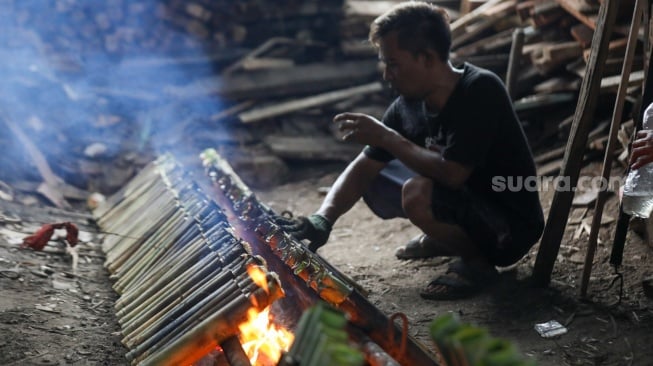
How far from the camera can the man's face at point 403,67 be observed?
12.1 ft

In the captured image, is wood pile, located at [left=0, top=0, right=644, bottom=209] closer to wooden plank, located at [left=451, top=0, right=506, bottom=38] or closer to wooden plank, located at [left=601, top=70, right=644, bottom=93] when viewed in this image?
wooden plank, located at [left=451, top=0, right=506, bottom=38]

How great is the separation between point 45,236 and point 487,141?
2694 mm

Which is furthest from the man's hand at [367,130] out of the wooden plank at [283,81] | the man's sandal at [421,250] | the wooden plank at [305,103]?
the wooden plank at [283,81]

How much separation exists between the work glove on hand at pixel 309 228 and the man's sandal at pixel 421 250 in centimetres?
84

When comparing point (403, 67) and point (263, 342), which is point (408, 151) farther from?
point (263, 342)

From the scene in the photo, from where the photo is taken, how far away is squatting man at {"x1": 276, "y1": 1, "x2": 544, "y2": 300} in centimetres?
365

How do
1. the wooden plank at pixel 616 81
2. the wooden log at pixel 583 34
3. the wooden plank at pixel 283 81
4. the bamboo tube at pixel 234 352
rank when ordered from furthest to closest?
the wooden plank at pixel 283 81
the wooden log at pixel 583 34
the wooden plank at pixel 616 81
the bamboo tube at pixel 234 352

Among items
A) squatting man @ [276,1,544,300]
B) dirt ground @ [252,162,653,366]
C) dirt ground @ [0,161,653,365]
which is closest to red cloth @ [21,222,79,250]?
dirt ground @ [0,161,653,365]

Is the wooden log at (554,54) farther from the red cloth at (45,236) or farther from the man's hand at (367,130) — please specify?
the red cloth at (45,236)

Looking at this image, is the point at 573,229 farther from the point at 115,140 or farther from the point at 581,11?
the point at 115,140

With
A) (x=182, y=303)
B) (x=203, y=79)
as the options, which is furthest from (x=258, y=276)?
(x=203, y=79)

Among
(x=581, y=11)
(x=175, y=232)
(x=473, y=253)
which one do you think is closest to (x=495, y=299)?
(x=473, y=253)

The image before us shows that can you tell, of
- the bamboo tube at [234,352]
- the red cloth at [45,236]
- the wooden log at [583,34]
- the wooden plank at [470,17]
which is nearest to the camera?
the bamboo tube at [234,352]

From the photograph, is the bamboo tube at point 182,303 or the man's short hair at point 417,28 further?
the man's short hair at point 417,28
